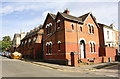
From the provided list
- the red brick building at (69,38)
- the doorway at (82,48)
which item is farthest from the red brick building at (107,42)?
the doorway at (82,48)

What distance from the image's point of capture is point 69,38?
20484 millimetres

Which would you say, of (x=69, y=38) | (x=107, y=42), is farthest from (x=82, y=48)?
(x=107, y=42)

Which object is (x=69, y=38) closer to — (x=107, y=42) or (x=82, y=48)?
(x=82, y=48)

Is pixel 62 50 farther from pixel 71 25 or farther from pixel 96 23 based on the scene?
pixel 96 23

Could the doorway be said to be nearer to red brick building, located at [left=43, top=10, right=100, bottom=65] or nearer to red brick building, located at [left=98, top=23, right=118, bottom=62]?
red brick building, located at [left=43, top=10, right=100, bottom=65]

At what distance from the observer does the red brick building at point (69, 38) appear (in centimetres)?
2025

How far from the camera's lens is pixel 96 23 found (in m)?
26.2

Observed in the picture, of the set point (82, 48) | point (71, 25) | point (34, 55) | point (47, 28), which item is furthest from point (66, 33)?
point (34, 55)

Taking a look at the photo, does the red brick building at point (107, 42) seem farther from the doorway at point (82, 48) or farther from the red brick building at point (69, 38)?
the doorway at point (82, 48)

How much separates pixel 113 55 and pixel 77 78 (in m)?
19.2

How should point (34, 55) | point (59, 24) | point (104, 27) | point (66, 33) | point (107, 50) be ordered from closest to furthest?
point (66, 33) → point (59, 24) → point (107, 50) → point (104, 27) → point (34, 55)

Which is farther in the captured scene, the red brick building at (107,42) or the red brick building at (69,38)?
the red brick building at (107,42)

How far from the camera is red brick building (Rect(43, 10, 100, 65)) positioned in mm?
20250

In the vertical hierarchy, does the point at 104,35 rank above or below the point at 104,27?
below
